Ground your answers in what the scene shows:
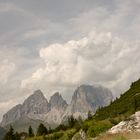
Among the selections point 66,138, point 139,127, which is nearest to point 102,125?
point 66,138

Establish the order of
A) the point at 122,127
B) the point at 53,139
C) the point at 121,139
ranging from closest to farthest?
1. the point at 121,139
2. the point at 122,127
3. the point at 53,139

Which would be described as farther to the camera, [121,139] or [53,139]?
[53,139]

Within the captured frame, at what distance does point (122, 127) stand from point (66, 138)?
101m

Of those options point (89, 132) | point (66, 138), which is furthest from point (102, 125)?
point (66, 138)

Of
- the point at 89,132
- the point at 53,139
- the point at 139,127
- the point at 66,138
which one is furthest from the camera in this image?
the point at 53,139

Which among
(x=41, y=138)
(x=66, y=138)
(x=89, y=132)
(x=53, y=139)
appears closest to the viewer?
(x=89, y=132)

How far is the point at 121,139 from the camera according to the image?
99.2ft

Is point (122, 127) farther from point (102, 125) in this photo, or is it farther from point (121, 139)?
point (102, 125)

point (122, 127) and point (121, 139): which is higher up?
point (122, 127)

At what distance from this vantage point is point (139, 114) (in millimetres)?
69125

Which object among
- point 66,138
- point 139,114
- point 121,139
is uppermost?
point 66,138

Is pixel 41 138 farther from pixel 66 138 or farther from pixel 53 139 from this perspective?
pixel 66 138

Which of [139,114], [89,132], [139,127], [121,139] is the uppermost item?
[89,132]

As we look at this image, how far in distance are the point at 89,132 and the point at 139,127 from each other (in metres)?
56.7
